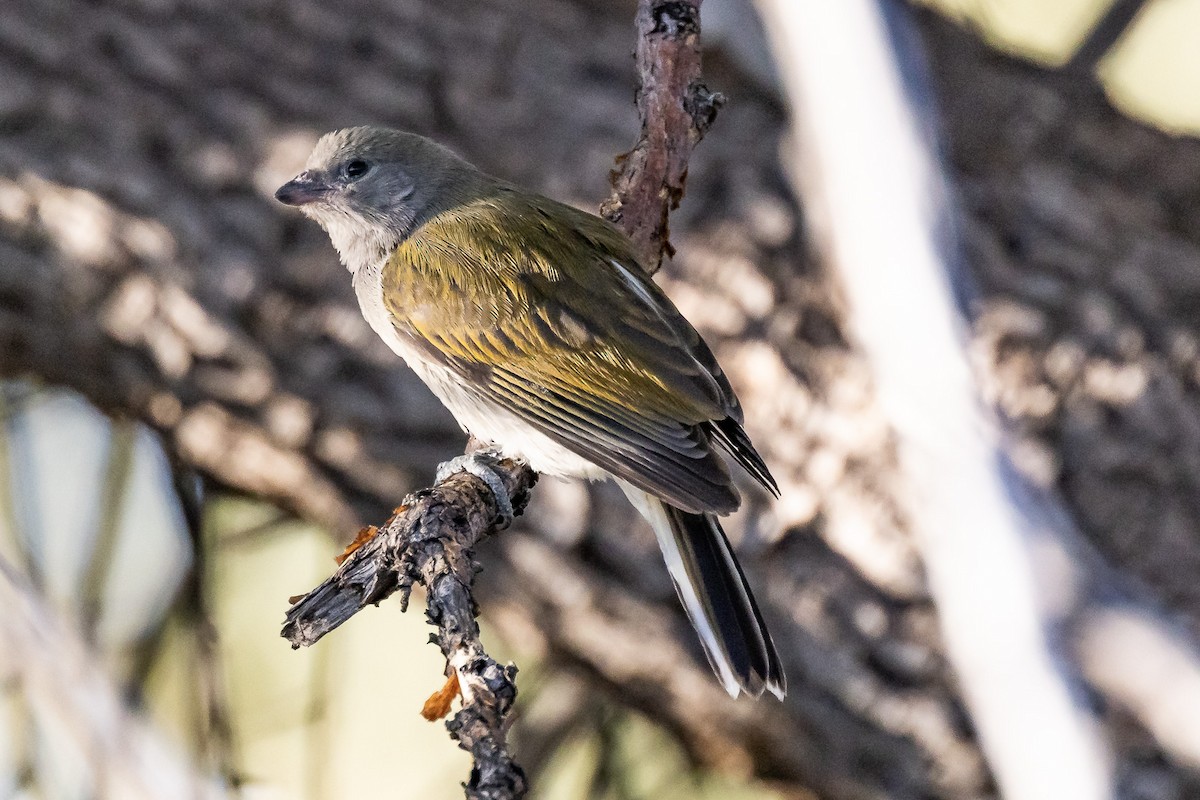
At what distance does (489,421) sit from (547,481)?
0.74 meters

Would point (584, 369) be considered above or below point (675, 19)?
below

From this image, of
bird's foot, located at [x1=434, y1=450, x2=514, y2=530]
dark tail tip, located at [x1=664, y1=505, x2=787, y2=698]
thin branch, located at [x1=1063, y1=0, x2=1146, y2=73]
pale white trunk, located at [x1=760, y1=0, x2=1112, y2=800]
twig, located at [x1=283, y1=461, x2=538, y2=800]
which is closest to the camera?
twig, located at [x1=283, y1=461, x2=538, y2=800]

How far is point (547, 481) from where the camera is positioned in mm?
3264

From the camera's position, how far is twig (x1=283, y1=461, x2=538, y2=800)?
1452 mm

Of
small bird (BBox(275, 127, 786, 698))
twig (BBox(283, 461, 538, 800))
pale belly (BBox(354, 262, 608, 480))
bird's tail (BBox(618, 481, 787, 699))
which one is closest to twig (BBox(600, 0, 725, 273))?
small bird (BBox(275, 127, 786, 698))

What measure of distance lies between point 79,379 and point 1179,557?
3151 mm

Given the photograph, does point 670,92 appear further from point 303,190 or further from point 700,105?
point 303,190

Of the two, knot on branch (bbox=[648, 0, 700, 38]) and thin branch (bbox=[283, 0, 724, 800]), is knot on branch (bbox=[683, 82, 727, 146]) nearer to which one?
thin branch (bbox=[283, 0, 724, 800])

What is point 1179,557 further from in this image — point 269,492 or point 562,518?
point 269,492

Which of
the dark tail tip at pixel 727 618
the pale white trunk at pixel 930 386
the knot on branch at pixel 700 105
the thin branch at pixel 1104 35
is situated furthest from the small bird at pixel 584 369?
the thin branch at pixel 1104 35

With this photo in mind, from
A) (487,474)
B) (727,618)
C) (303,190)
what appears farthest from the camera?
(303,190)

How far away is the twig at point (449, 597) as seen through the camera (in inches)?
57.2

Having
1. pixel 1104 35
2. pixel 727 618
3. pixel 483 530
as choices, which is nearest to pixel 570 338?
pixel 483 530

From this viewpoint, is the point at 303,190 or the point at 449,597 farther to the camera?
the point at 303,190
